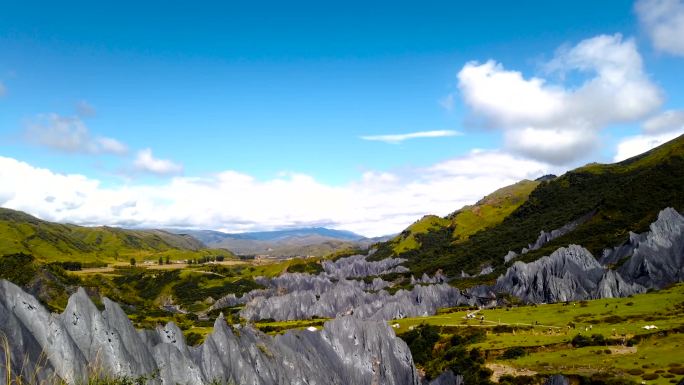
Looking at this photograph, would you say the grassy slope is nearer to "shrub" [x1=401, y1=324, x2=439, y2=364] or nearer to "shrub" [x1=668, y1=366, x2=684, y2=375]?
"shrub" [x1=668, y1=366, x2=684, y2=375]

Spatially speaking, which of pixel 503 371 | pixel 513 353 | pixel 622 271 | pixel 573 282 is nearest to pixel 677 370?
pixel 503 371

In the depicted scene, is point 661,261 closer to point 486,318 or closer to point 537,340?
point 486,318

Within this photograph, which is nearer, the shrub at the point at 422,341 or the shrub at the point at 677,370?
the shrub at the point at 677,370

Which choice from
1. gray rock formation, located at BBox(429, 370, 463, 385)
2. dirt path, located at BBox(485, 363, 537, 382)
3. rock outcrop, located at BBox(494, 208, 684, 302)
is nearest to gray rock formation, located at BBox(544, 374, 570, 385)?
dirt path, located at BBox(485, 363, 537, 382)

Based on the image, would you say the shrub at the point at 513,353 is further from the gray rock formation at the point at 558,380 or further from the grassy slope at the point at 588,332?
the gray rock formation at the point at 558,380

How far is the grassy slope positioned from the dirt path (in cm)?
139

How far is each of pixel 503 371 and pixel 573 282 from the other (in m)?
110

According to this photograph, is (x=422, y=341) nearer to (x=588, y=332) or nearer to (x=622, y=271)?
(x=588, y=332)

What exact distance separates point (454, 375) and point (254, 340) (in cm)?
4602

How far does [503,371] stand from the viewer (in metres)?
94.8

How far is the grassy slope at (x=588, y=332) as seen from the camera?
8329 cm

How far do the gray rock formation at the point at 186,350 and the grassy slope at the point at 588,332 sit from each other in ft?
87.5

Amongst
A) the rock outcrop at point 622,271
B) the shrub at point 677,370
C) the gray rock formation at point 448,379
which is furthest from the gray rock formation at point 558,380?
the rock outcrop at point 622,271

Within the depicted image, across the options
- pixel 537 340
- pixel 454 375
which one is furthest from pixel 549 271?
pixel 454 375
